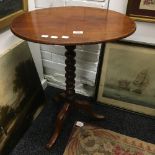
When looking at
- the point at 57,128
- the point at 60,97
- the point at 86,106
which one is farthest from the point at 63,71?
the point at 57,128

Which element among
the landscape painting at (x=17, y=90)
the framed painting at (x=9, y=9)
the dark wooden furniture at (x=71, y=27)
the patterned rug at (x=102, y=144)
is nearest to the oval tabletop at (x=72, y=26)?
the dark wooden furniture at (x=71, y=27)

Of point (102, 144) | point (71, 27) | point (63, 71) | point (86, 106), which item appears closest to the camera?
point (71, 27)

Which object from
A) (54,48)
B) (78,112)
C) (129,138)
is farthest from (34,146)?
(54,48)

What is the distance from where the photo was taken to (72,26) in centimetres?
105

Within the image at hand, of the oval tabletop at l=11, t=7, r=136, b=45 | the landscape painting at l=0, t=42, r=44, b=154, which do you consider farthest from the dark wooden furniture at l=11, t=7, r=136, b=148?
the landscape painting at l=0, t=42, r=44, b=154

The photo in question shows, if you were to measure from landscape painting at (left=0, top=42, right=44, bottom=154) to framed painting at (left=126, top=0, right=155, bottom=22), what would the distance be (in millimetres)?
758

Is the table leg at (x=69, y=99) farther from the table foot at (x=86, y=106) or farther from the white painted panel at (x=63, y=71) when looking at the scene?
the white painted panel at (x=63, y=71)

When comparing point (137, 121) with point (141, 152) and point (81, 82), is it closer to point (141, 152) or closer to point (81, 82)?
point (141, 152)

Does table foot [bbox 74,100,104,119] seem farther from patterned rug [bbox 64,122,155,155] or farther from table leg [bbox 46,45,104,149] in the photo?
patterned rug [bbox 64,122,155,155]

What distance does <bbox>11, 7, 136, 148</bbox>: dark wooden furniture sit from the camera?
3.02ft

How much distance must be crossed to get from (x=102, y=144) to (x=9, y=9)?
3.43ft

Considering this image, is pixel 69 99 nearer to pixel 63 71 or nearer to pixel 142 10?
pixel 63 71

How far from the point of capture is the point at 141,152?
1.37 m

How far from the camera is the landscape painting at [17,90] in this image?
1286 mm
